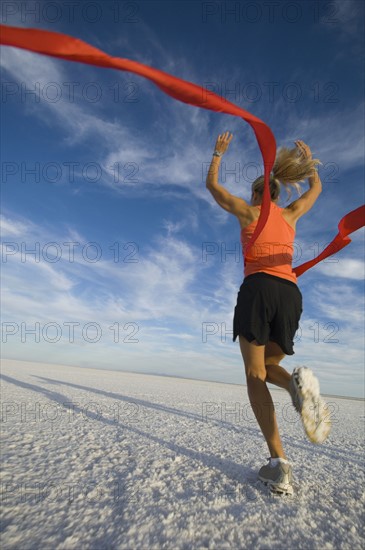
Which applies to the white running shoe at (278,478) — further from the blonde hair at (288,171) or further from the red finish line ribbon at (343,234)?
the blonde hair at (288,171)

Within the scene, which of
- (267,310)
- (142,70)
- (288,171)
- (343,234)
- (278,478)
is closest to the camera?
(142,70)

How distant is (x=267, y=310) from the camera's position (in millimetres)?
2100


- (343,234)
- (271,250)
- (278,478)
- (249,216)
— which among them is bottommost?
(278,478)

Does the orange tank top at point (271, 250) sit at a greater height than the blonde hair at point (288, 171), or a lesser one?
lesser

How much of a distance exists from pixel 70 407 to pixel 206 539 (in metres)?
3.69

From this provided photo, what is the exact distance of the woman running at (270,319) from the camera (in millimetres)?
1863

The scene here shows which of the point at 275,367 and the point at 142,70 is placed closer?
the point at 142,70

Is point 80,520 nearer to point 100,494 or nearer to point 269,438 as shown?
point 100,494

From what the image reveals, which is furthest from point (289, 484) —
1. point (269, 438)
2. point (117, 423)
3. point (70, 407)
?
point (70, 407)

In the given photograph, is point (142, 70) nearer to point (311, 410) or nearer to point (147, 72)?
point (147, 72)

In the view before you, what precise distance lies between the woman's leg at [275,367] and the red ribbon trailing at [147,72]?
2.53ft

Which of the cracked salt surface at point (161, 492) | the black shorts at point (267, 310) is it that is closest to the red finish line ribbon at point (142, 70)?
the black shorts at point (267, 310)

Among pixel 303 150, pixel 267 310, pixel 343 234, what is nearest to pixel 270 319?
pixel 267 310

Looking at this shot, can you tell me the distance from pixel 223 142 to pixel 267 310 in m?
1.33
